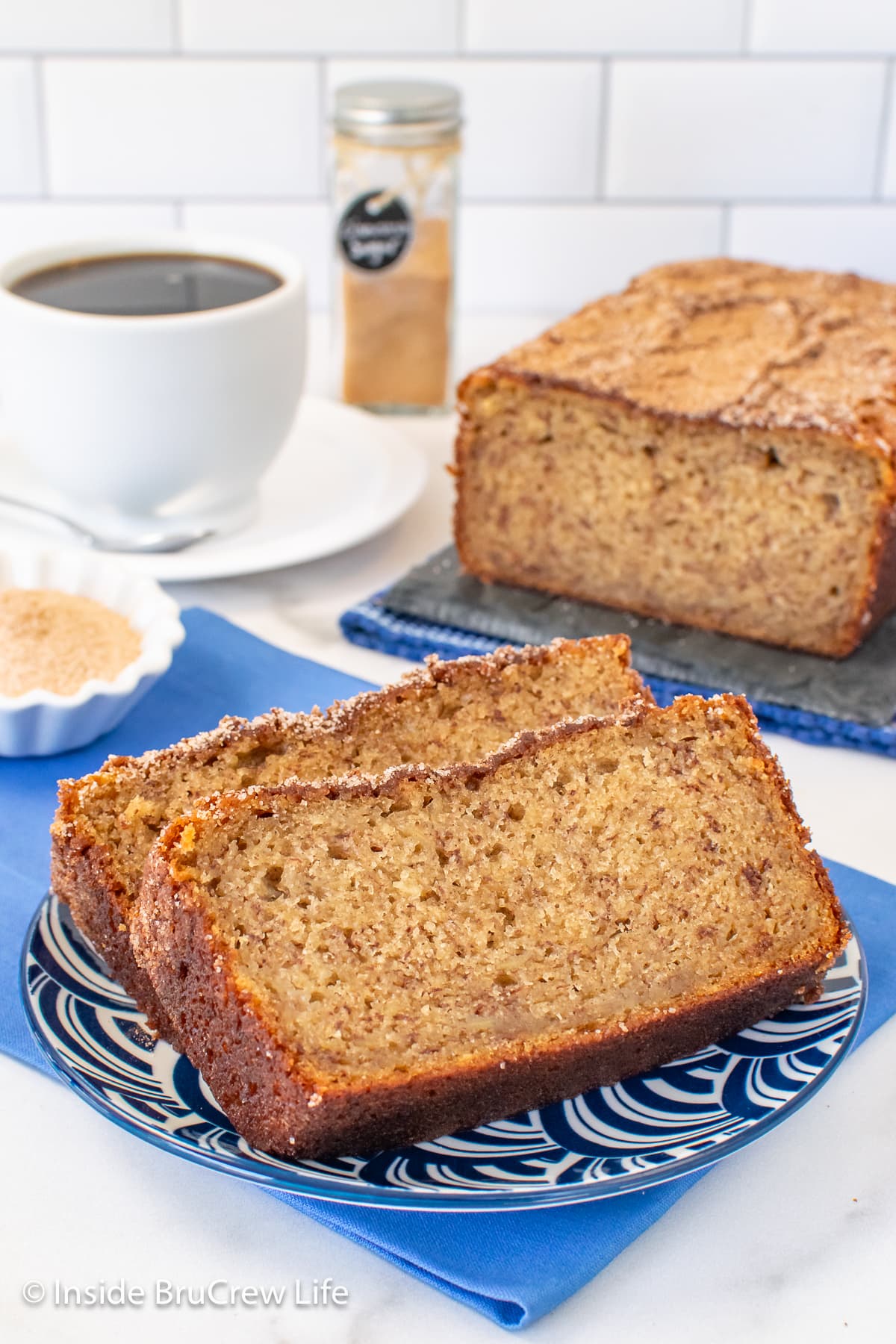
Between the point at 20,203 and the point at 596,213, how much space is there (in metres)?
1.35

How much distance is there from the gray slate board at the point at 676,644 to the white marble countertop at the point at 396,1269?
2.35ft

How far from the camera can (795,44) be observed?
3295 mm

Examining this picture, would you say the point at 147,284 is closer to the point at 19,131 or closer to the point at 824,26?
the point at 19,131

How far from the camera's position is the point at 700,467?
2.32m

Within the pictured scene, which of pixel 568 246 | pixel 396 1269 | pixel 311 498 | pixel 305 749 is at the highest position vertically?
pixel 568 246

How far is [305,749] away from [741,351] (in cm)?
117

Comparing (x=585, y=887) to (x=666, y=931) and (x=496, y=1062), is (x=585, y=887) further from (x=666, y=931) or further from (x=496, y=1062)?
(x=496, y=1062)

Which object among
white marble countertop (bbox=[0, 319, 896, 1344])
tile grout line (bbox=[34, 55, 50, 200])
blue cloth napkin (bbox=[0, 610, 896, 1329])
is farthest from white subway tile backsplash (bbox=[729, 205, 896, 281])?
white marble countertop (bbox=[0, 319, 896, 1344])

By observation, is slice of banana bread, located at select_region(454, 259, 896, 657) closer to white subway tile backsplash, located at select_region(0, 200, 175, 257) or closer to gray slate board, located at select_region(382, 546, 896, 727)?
gray slate board, located at select_region(382, 546, 896, 727)

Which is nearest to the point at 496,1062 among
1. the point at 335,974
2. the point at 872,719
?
the point at 335,974

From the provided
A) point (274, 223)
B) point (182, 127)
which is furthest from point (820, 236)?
point (182, 127)

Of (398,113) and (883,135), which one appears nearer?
(398,113)

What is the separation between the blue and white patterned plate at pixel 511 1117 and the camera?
1189 millimetres

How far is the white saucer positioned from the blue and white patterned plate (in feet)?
3.43
